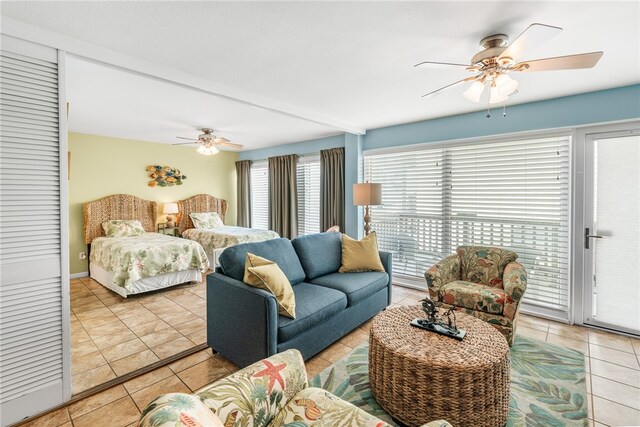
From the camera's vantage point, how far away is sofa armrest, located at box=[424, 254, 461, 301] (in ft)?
10.3

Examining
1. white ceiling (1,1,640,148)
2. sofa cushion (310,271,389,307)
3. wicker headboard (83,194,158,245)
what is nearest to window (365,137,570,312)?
white ceiling (1,1,640,148)

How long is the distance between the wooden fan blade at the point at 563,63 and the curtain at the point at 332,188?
135 inches

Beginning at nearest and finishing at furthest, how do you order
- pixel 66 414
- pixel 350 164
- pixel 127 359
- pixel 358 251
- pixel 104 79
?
pixel 66 414
pixel 127 359
pixel 104 79
pixel 358 251
pixel 350 164

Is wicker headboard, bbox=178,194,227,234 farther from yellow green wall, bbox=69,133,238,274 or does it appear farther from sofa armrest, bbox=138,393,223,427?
sofa armrest, bbox=138,393,223,427

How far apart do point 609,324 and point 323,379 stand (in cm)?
320

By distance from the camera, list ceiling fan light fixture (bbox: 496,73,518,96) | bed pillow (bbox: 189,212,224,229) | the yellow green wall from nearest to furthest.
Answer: ceiling fan light fixture (bbox: 496,73,518,96)
the yellow green wall
bed pillow (bbox: 189,212,224,229)

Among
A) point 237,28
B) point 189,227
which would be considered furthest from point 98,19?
point 189,227

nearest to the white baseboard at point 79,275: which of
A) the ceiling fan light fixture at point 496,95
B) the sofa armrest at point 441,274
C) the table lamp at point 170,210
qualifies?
the table lamp at point 170,210

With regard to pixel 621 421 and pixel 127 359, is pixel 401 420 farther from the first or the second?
pixel 127 359

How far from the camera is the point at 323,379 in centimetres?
230

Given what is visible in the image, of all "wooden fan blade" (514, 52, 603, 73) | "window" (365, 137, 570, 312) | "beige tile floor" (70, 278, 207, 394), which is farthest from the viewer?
"window" (365, 137, 570, 312)

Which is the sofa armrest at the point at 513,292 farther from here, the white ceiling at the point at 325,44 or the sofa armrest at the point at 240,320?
the sofa armrest at the point at 240,320

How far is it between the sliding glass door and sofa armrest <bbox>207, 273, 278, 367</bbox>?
3508 millimetres

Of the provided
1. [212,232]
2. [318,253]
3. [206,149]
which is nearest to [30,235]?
[318,253]
